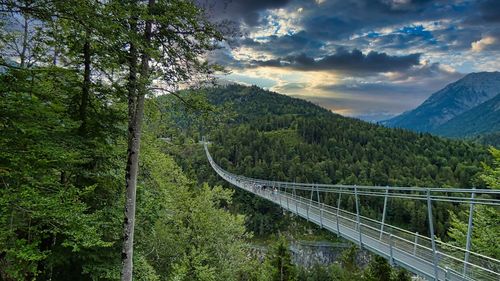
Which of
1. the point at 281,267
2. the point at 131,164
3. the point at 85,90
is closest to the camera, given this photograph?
the point at 131,164

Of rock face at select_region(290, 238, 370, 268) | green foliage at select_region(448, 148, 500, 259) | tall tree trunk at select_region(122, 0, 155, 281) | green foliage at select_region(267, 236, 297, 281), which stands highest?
tall tree trunk at select_region(122, 0, 155, 281)

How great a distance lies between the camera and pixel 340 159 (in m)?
130

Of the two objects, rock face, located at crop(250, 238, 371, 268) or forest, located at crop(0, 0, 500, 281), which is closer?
forest, located at crop(0, 0, 500, 281)

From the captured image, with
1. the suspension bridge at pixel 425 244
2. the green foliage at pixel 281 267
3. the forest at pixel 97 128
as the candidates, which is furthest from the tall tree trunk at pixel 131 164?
the green foliage at pixel 281 267

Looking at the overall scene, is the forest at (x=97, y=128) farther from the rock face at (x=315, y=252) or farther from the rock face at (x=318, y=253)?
the rock face at (x=318, y=253)

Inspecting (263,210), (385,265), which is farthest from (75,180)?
(263,210)

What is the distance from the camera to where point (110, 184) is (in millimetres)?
9227

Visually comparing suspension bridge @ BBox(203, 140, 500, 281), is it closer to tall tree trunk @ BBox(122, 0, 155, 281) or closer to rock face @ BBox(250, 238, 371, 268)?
tall tree trunk @ BBox(122, 0, 155, 281)

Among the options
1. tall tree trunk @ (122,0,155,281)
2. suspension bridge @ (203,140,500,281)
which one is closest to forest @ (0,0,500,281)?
tall tree trunk @ (122,0,155,281)

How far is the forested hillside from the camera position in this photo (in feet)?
336

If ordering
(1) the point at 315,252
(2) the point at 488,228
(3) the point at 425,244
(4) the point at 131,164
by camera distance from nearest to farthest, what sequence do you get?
(4) the point at 131,164 → (3) the point at 425,244 → (2) the point at 488,228 → (1) the point at 315,252

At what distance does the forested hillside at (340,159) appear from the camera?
336 feet

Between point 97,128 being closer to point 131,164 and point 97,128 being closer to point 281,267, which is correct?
point 131,164

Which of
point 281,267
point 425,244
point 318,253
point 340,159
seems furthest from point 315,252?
point 425,244
